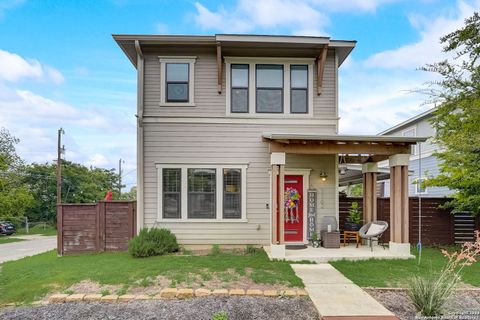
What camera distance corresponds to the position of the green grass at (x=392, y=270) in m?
5.18

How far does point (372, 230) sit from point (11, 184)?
25.9 meters

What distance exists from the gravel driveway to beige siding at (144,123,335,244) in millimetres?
4014

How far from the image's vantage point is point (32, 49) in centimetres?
1492

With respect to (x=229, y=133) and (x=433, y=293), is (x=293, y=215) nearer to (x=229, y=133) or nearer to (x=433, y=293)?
(x=229, y=133)

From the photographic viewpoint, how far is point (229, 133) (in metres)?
8.34

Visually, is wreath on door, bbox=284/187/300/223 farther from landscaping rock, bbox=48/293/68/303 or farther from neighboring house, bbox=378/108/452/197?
neighboring house, bbox=378/108/452/197

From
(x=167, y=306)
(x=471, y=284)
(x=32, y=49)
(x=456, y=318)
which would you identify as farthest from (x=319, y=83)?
(x=32, y=49)

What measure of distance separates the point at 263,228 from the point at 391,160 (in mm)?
3849

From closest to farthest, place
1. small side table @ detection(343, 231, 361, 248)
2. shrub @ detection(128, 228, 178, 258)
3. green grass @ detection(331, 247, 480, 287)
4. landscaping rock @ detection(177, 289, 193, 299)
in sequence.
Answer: landscaping rock @ detection(177, 289, 193, 299)
green grass @ detection(331, 247, 480, 287)
shrub @ detection(128, 228, 178, 258)
small side table @ detection(343, 231, 361, 248)

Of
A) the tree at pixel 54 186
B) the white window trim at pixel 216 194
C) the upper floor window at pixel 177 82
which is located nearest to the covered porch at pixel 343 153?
the white window trim at pixel 216 194

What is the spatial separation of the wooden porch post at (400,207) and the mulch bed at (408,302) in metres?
2.50

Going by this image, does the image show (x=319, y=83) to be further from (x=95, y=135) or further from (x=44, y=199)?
(x=44, y=199)

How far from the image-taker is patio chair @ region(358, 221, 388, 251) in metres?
7.54

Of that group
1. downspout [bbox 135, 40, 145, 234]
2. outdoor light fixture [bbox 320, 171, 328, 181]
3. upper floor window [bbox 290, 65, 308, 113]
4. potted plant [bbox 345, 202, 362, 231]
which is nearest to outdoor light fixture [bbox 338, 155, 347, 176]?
outdoor light fixture [bbox 320, 171, 328, 181]
